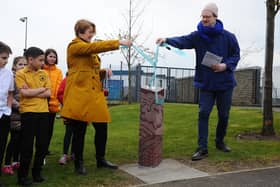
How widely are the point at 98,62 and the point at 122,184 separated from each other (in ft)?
4.94

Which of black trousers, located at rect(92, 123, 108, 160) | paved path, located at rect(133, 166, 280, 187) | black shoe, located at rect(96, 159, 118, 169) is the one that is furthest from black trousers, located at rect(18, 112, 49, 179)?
paved path, located at rect(133, 166, 280, 187)

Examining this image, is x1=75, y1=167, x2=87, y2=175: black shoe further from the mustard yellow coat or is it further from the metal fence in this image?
the metal fence

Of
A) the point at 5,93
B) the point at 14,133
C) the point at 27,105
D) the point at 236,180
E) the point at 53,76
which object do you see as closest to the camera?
the point at 5,93

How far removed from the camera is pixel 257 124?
348 inches

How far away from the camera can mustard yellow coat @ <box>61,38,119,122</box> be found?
4637 millimetres

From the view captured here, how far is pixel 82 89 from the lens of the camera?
4.66m

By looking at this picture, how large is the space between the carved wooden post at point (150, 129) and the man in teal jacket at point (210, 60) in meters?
0.70

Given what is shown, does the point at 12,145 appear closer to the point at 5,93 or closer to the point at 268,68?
the point at 5,93

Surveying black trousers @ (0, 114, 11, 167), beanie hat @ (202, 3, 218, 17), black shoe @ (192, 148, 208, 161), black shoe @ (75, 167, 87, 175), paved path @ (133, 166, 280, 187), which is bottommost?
paved path @ (133, 166, 280, 187)

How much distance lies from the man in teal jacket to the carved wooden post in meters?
0.70

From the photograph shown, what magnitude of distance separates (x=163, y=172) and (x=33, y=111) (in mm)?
1746

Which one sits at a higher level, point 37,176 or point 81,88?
point 81,88

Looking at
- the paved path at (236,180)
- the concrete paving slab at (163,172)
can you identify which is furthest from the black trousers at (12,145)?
the paved path at (236,180)

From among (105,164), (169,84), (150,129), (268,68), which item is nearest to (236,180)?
(150,129)
